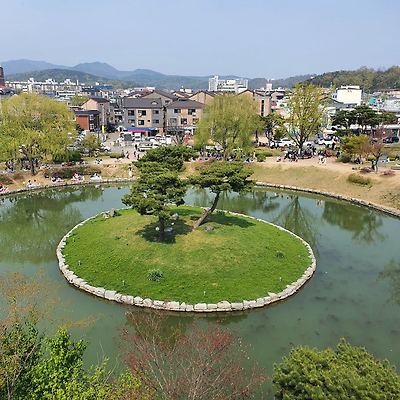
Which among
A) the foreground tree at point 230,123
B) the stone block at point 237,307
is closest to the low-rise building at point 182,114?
the foreground tree at point 230,123

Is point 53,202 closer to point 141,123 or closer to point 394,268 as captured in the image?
point 394,268

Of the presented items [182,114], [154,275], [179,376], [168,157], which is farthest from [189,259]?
[182,114]

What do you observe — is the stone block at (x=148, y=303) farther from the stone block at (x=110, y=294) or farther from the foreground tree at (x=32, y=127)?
the foreground tree at (x=32, y=127)

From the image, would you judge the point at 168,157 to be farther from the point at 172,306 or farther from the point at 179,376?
the point at 179,376

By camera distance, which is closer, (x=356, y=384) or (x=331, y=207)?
(x=356, y=384)

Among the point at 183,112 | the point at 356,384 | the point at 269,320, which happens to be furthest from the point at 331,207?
the point at 183,112

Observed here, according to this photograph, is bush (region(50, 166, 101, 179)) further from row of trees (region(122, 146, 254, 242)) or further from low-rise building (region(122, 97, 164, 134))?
low-rise building (region(122, 97, 164, 134))
